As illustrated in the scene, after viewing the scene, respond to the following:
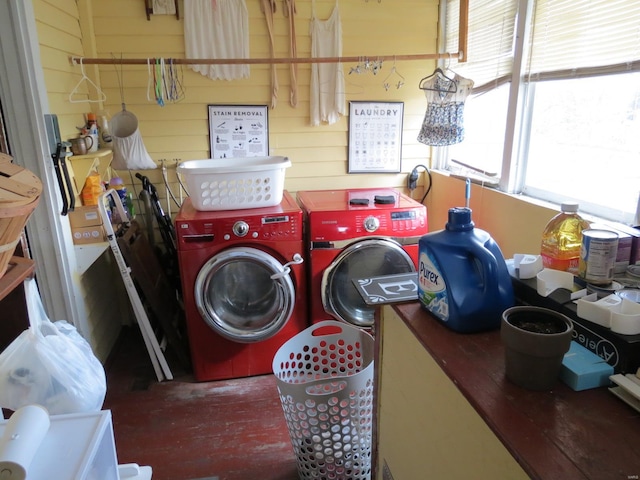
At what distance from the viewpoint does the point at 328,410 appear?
1.73 meters

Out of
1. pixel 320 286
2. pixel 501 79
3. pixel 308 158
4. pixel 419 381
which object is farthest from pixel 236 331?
pixel 501 79

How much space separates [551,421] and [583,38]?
1660 mm

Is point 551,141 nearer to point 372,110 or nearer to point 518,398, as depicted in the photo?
point 372,110

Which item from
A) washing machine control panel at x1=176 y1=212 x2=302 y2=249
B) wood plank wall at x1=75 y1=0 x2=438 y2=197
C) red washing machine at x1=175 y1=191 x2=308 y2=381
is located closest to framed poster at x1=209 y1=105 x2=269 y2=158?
wood plank wall at x1=75 y1=0 x2=438 y2=197

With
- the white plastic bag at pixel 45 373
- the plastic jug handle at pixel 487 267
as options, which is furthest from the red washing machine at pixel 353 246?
the plastic jug handle at pixel 487 267

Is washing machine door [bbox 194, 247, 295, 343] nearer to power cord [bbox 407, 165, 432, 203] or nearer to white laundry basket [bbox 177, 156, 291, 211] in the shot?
white laundry basket [bbox 177, 156, 291, 211]

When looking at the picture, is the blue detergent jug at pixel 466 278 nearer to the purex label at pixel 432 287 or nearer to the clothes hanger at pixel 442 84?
the purex label at pixel 432 287

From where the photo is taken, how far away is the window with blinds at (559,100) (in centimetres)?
170

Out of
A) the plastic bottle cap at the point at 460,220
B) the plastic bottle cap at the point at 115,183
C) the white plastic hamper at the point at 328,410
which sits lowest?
the white plastic hamper at the point at 328,410

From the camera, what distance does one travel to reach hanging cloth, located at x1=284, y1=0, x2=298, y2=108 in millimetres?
2887

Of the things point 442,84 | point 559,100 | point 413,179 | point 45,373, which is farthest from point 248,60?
point 45,373

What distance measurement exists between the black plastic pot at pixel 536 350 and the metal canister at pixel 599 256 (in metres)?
0.23

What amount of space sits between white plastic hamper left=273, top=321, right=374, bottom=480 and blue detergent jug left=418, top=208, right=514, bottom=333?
0.69 meters

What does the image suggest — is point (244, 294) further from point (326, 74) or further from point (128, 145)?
point (326, 74)
